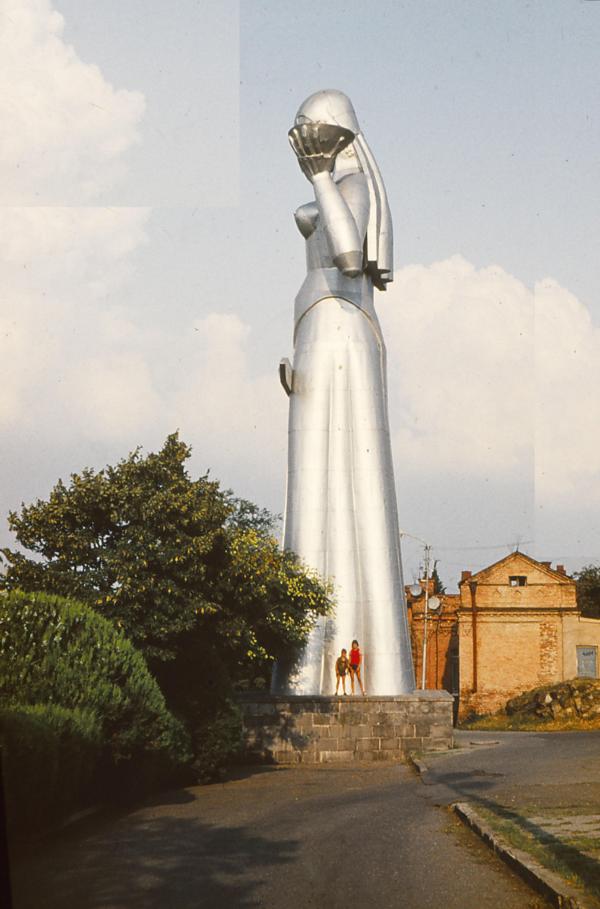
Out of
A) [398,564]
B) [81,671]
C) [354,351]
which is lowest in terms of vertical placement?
[81,671]

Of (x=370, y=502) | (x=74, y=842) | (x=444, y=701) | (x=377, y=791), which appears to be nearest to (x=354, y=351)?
(x=370, y=502)

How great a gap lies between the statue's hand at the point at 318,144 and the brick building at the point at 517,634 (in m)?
23.4

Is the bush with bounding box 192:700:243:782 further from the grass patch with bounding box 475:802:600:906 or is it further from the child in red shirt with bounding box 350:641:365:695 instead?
the grass patch with bounding box 475:802:600:906

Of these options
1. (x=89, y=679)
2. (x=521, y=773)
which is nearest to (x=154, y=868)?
(x=89, y=679)

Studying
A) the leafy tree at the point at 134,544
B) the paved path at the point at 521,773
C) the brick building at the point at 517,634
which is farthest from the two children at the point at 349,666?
the brick building at the point at 517,634

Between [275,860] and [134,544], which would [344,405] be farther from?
[275,860]

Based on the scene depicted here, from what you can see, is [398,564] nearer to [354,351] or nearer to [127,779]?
[354,351]

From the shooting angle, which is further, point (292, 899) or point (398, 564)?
point (398, 564)

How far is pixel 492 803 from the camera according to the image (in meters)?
14.1

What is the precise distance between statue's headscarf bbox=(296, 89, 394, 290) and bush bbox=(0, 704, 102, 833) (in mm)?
16037

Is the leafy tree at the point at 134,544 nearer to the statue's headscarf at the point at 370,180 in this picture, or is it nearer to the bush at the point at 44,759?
the bush at the point at 44,759

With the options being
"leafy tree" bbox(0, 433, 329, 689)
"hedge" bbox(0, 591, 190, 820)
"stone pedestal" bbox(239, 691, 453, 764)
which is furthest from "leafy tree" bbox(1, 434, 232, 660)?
"stone pedestal" bbox(239, 691, 453, 764)

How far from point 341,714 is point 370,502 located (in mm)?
5324

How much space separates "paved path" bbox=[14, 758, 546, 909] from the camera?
8812mm
